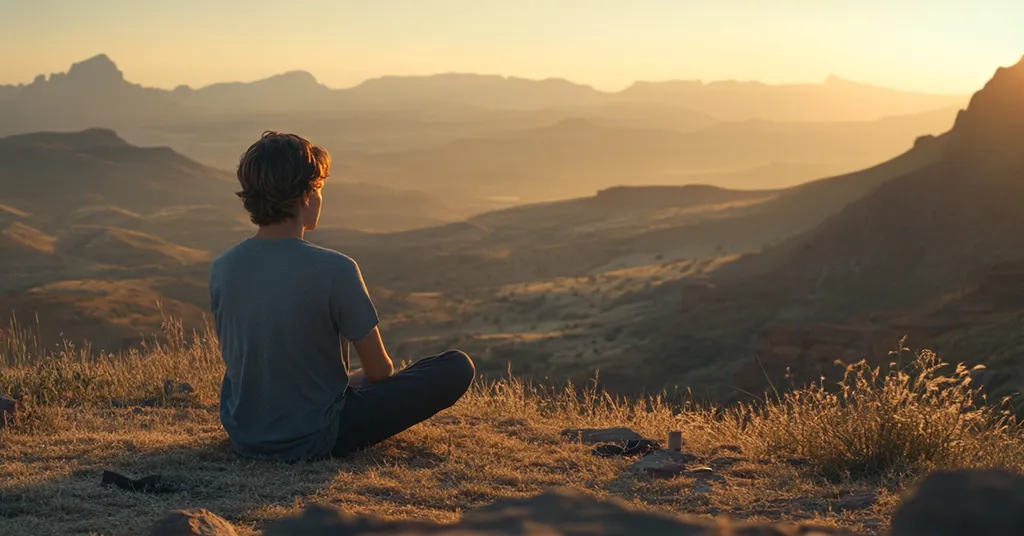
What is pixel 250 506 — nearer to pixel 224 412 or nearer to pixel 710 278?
pixel 224 412

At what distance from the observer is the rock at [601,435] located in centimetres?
565

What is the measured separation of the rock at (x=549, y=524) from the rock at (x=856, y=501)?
8.99ft

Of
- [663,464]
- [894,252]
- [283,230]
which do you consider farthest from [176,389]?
[894,252]

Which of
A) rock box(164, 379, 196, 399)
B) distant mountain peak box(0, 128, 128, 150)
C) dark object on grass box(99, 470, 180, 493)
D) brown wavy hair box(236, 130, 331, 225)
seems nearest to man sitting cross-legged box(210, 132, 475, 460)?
brown wavy hair box(236, 130, 331, 225)

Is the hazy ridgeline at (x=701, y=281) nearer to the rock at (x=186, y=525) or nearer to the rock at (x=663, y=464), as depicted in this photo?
the rock at (x=663, y=464)

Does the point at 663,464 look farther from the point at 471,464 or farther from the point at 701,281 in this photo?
the point at 701,281

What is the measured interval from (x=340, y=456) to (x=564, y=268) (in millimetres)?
54398

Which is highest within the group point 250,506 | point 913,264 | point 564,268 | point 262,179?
point 262,179

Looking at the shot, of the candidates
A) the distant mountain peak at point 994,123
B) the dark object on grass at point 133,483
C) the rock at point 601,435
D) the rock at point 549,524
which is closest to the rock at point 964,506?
the rock at point 549,524

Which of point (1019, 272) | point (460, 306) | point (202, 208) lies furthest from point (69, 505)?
point (202, 208)

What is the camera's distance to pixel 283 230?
446 centimetres

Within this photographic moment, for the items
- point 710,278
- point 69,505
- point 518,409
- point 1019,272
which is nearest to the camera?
point 69,505

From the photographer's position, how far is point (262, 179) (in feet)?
13.9

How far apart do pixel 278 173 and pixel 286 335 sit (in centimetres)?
76
